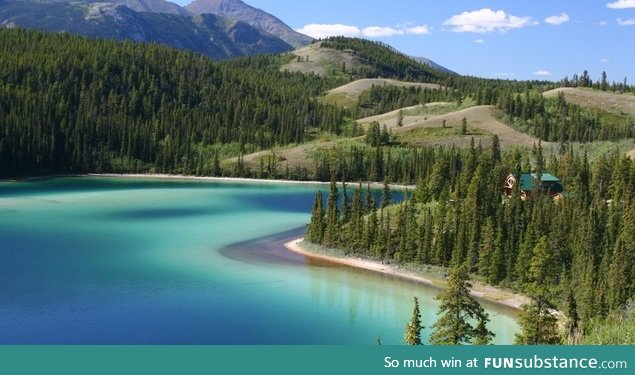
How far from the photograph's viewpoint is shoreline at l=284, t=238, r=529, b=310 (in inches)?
2600

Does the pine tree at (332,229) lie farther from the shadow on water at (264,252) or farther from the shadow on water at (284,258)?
the shadow on water at (264,252)

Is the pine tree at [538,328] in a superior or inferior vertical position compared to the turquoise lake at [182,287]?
superior

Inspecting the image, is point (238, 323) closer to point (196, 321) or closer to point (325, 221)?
point (196, 321)

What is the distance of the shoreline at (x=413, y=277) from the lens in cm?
6605

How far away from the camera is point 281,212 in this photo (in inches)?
4978

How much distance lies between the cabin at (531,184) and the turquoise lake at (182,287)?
32.1 meters

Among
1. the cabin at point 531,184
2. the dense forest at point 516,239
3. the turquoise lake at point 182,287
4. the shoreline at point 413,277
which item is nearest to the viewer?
the turquoise lake at point 182,287

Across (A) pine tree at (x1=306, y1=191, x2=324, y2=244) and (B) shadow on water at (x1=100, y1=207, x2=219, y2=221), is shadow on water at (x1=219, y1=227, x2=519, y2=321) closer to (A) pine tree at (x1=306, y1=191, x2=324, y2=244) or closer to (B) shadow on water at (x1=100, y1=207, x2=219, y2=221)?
(A) pine tree at (x1=306, y1=191, x2=324, y2=244)

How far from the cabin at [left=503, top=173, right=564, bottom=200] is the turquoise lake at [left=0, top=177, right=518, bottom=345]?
32067 millimetres

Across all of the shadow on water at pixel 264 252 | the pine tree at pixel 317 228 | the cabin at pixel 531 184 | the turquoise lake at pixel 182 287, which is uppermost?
the cabin at pixel 531 184

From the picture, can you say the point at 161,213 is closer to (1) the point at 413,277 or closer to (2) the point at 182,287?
(2) the point at 182,287

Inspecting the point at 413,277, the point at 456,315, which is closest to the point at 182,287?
the point at 413,277

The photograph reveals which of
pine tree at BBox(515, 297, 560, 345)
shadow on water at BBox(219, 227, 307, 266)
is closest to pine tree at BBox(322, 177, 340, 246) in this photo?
shadow on water at BBox(219, 227, 307, 266)

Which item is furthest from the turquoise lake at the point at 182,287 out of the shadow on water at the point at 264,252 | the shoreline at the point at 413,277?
the shoreline at the point at 413,277
